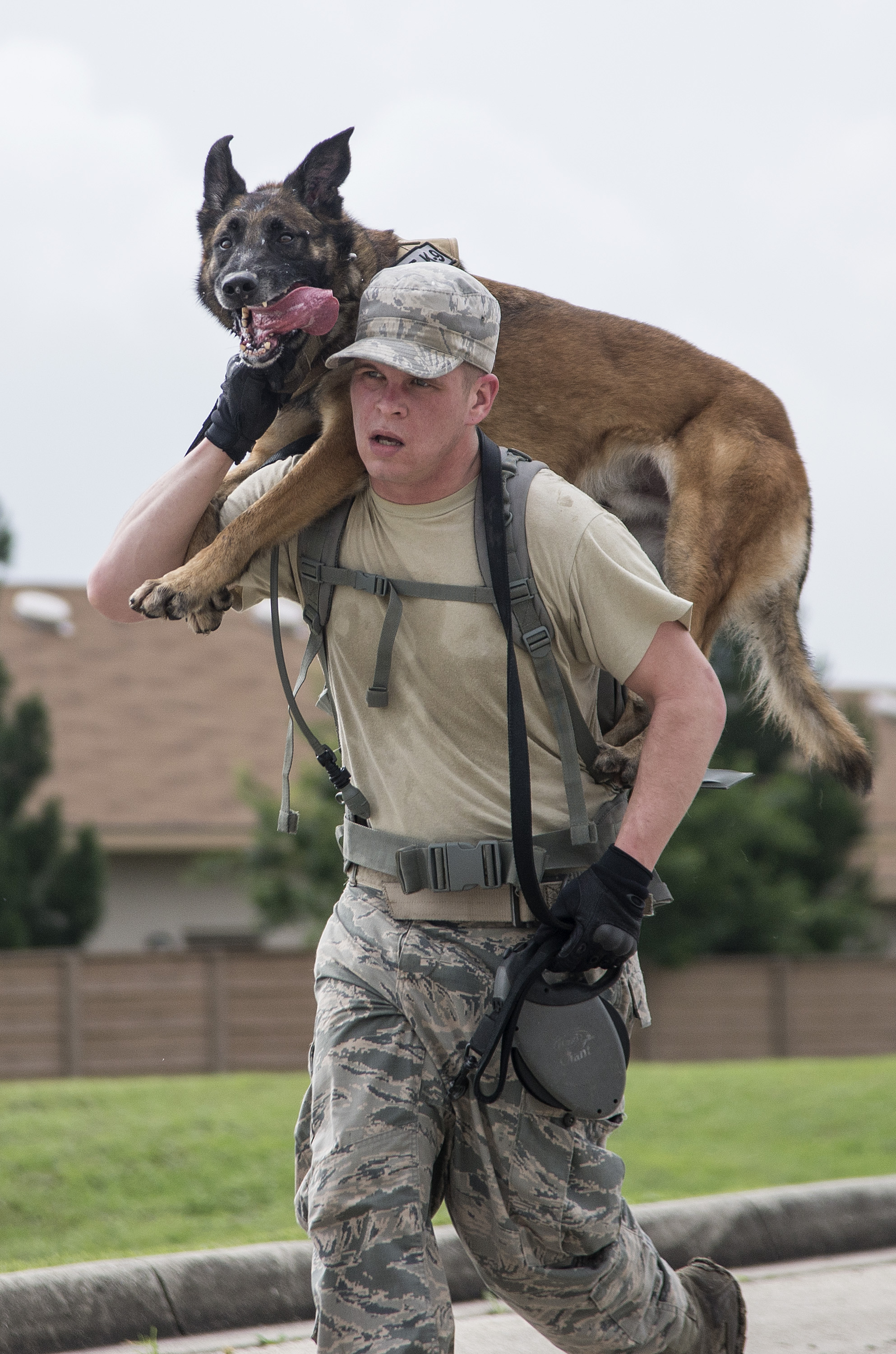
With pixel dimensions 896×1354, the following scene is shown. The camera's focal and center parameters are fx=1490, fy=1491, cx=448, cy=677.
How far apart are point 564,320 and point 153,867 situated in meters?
16.8

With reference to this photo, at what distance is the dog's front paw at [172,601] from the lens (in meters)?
3.19

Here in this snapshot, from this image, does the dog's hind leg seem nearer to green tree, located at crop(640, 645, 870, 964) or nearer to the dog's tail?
the dog's tail

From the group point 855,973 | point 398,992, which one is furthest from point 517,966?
point 855,973

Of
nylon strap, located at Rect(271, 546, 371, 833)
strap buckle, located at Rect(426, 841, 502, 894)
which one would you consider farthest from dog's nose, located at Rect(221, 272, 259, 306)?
strap buckle, located at Rect(426, 841, 502, 894)

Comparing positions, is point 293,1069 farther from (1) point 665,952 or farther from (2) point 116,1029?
(1) point 665,952

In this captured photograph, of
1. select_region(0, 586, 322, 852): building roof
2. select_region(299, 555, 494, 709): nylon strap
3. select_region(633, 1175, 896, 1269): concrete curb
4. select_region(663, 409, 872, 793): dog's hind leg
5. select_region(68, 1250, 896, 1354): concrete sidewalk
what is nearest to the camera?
select_region(299, 555, 494, 709): nylon strap

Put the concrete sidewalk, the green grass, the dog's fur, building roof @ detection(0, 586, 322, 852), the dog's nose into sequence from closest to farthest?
the dog's nose
the dog's fur
the concrete sidewalk
the green grass
building roof @ detection(0, 586, 322, 852)

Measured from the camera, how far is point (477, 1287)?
16.0 feet

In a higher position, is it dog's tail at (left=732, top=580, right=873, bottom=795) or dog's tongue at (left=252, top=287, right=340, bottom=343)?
dog's tongue at (left=252, top=287, right=340, bottom=343)

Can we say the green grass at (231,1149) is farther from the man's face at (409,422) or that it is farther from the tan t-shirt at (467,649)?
the man's face at (409,422)

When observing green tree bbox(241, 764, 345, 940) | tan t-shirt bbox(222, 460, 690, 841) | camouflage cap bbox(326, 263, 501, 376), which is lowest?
green tree bbox(241, 764, 345, 940)

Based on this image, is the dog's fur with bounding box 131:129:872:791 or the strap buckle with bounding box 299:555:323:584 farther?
the dog's fur with bounding box 131:129:872:791

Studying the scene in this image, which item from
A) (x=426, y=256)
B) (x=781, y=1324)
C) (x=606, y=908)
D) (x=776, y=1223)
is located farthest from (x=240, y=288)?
(x=776, y=1223)

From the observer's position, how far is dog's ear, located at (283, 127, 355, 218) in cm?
363
